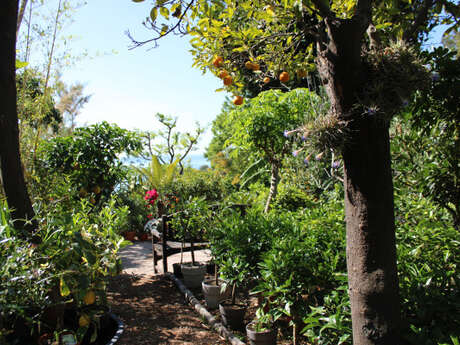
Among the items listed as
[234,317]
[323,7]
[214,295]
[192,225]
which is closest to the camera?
[323,7]

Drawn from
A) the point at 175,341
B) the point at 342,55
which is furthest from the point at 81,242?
the point at 175,341

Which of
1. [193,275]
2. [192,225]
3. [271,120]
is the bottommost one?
[193,275]

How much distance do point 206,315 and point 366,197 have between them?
2.87 m

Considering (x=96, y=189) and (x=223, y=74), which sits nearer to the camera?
(x=223, y=74)

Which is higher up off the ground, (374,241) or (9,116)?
(9,116)

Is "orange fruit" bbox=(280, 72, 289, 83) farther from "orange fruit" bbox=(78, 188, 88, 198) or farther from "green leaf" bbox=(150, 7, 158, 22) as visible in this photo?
"orange fruit" bbox=(78, 188, 88, 198)

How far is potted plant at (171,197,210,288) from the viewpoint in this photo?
4.41 meters

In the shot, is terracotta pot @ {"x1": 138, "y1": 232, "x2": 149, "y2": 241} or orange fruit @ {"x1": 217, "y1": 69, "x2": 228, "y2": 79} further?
terracotta pot @ {"x1": 138, "y1": 232, "x2": 149, "y2": 241}

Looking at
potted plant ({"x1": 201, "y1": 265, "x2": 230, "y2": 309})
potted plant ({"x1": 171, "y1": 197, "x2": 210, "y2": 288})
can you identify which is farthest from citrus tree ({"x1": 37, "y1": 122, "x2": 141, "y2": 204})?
potted plant ({"x1": 201, "y1": 265, "x2": 230, "y2": 309})

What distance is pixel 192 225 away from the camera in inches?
178

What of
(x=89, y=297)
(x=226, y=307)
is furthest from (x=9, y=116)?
(x=226, y=307)

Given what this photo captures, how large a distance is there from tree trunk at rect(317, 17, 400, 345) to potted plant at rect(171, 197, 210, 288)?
2815 mm

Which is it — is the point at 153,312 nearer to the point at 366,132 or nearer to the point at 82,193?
the point at 82,193

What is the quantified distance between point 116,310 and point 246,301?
5.32 feet
